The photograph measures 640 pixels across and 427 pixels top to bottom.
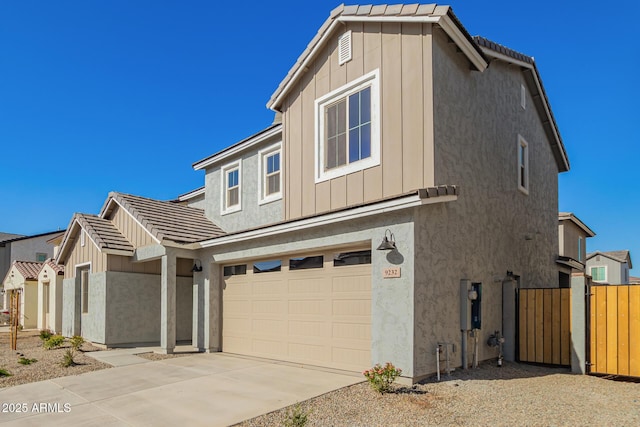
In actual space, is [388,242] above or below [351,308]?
above

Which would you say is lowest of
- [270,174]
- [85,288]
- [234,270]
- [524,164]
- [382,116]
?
[85,288]

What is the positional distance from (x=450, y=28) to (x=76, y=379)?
35.0ft

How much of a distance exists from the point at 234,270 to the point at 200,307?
5.25ft

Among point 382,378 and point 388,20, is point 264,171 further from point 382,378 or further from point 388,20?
point 382,378

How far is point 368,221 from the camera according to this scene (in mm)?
9039

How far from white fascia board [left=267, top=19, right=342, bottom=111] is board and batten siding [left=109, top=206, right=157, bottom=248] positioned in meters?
5.73

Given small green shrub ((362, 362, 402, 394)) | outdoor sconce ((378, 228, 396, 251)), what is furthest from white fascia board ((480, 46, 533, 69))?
small green shrub ((362, 362, 402, 394))

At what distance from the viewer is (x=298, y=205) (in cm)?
1178

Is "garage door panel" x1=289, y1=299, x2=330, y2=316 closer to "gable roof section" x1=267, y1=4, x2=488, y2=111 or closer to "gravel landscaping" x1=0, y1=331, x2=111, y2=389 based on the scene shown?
"gravel landscaping" x1=0, y1=331, x2=111, y2=389

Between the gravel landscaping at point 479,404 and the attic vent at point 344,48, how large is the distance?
290 inches

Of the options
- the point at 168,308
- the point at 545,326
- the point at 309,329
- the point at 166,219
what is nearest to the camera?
the point at 309,329

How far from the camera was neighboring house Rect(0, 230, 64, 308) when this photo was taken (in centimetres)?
3566

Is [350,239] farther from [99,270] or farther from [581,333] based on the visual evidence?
[99,270]

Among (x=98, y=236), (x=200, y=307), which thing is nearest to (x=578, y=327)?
(x=200, y=307)
